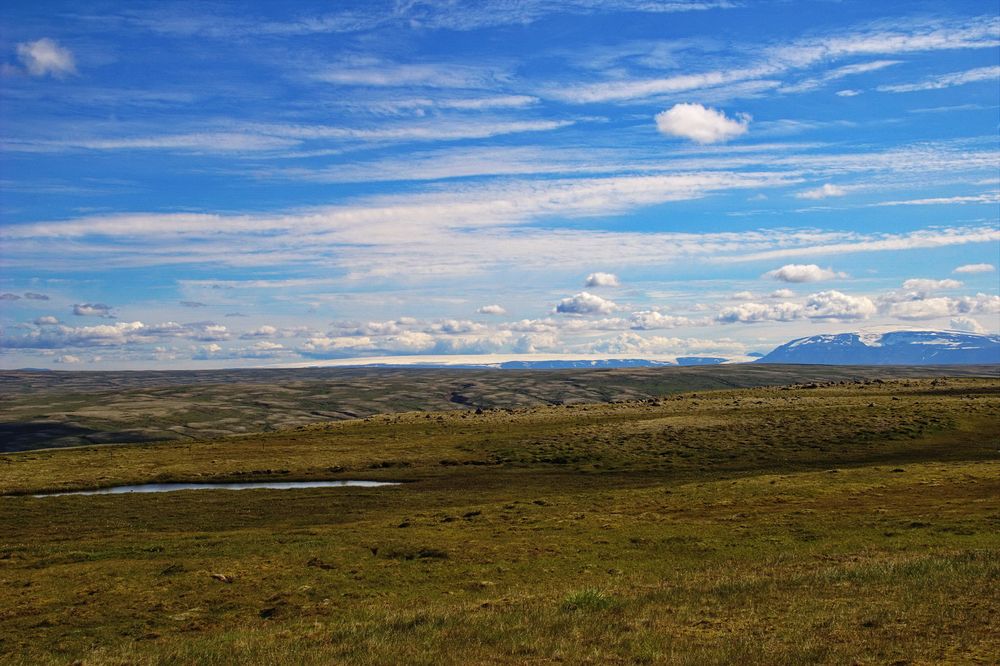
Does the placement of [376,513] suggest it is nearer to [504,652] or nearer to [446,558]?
[446,558]

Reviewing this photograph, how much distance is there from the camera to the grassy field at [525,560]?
18547mm

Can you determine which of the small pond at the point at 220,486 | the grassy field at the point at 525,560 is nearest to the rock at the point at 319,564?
the grassy field at the point at 525,560

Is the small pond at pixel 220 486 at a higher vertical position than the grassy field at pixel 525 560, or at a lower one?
lower

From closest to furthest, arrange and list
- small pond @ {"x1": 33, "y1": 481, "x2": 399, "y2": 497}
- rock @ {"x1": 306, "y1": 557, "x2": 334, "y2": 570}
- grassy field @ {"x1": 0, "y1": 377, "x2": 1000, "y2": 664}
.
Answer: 1. grassy field @ {"x1": 0, "y1": 377, "x2": 1000, "y2": 664}
2. rock @ {"x1": 306, "y1": 557, "x2": 334, "y2": 570}
3. small pond @ {"x1": 33, "y1": 481, "x2": 399, "y2": 497}

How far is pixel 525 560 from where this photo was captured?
32.6 metres

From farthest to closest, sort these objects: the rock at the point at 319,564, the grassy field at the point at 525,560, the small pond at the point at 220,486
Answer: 1. the small pond at the point at 220,486
2. the rock at the point at 319,564
3. the grassy field at the point at 525,560

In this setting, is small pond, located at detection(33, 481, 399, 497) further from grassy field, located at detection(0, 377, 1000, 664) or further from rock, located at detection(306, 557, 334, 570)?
rock, located at detection(306, 557, 334, 570)

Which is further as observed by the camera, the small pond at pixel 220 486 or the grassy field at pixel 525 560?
the small pond at pixel 220 486

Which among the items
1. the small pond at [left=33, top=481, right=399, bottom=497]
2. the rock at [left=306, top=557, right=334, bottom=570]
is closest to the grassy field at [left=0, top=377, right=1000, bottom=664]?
the rock at [left=306, top=557, right=334, bottom=570]

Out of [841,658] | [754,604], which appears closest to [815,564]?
[754,604]

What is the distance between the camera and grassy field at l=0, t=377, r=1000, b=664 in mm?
18547

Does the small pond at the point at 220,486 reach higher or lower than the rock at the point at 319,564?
lower

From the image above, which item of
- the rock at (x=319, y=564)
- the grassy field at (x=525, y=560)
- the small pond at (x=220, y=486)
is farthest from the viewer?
the small pond at (x=220, y=486)

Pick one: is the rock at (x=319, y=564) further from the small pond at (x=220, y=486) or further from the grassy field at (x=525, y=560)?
the small pond at (x=220, y=486)
